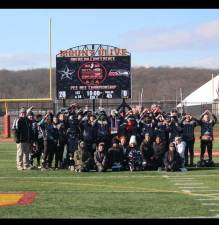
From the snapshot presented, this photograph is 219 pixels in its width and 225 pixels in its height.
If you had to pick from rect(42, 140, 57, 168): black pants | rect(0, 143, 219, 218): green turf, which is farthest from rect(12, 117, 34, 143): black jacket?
rect(0, 143, 219, 218): green turf

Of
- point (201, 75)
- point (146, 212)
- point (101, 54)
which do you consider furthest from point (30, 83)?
point (146, 212)

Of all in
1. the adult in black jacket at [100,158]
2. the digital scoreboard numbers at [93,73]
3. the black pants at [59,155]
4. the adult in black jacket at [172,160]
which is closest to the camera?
the adult in black jacket at [172,160]

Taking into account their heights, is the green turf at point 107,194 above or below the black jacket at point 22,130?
below

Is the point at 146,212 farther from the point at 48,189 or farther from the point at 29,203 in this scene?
the point at 48,189

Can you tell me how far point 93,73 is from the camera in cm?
2333

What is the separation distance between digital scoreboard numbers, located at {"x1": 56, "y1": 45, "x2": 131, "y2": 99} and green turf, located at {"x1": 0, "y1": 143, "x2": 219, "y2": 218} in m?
8.38

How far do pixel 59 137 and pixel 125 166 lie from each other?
1.86m

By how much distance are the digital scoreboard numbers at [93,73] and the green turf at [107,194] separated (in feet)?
27.5

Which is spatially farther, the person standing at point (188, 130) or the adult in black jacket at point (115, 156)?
the person standing at point (188, 130)

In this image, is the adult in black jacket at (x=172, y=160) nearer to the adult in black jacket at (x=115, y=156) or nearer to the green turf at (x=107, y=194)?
the green turf at (x=107, y=194)

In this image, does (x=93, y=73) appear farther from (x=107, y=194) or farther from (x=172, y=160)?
(x=107, y=194)

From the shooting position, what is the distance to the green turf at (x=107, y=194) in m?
7.15

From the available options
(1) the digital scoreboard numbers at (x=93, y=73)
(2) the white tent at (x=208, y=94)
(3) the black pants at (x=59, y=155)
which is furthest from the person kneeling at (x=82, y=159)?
(2) the white tent at (x=208, y=94)

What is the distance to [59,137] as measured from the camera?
14656 mm
